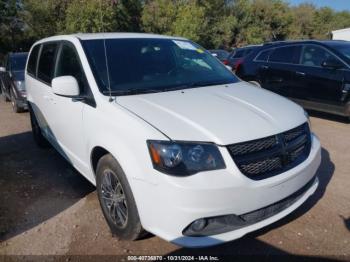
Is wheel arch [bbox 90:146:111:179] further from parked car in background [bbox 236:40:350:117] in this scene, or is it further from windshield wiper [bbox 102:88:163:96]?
parked car in background [bbox 236:40:350:117]

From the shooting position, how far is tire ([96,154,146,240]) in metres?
3.03

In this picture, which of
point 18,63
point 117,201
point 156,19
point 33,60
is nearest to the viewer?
point 117,201

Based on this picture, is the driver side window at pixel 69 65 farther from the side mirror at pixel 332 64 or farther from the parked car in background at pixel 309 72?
the side mirror at pixel 332 64

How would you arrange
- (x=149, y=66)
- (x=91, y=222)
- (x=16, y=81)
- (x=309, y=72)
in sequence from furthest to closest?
1. (x=16, y=81)
2. (x=309, y=72)
3. (x=149, y=66)
4. (x=91, y=222)

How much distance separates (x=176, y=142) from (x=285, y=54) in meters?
6.12

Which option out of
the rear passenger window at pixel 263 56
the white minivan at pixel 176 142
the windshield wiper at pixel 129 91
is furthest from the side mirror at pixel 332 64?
the windshield wiper at pixel 129 91

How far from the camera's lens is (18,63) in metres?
10.5

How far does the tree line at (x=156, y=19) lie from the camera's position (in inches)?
985

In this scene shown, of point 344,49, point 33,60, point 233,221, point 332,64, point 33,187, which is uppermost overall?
point 344,49

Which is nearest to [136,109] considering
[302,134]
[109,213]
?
[109,213]

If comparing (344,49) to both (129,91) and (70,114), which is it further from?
(70,114)

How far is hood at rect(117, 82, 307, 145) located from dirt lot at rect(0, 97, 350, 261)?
1038 millimetres

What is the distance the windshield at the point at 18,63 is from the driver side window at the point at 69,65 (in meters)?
6.36

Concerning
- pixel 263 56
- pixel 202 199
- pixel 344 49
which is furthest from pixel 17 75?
pixel 202 199
